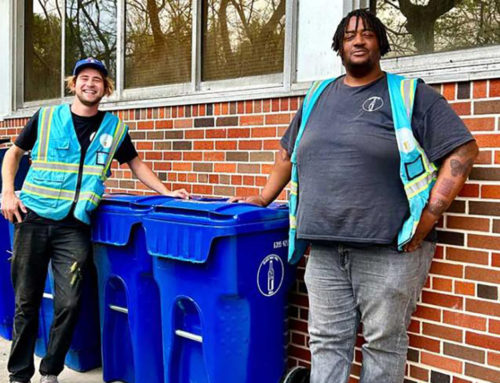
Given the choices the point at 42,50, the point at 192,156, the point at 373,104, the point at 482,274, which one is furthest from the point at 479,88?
the point at 42,50

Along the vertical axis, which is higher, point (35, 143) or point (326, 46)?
point (326, 46)

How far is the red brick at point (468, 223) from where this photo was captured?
8.91 ft

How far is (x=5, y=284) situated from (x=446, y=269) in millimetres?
3195

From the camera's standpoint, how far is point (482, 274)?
8.98ft

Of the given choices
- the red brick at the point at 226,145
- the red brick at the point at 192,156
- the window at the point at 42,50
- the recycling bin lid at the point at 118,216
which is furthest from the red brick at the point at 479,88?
the window at the point at 42,50

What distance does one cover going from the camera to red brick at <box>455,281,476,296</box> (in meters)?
2.77

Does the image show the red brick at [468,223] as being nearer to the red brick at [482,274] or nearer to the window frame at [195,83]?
the red brick at [482,274]

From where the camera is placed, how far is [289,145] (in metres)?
2.91

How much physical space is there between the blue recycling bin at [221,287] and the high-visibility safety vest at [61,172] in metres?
0.56

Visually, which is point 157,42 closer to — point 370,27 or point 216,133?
point 216,133

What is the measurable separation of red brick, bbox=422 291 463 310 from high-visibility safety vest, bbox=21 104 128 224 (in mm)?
1933

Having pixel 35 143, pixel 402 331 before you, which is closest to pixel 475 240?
pixel 402 331

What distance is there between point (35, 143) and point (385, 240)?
217cm

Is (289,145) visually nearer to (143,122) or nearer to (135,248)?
(135,248)
